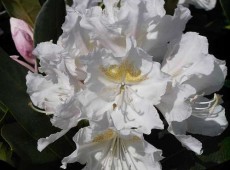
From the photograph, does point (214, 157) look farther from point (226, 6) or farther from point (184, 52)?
point (226, 6)

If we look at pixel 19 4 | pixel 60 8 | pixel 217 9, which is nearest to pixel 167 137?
pixel 60 8

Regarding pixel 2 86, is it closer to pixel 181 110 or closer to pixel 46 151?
pixel 46 151

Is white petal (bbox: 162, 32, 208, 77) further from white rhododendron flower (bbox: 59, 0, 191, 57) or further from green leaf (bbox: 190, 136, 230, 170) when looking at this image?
green leaf (bbox: 190, 136, 230, 170)

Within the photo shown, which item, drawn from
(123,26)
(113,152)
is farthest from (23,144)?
(123,26)

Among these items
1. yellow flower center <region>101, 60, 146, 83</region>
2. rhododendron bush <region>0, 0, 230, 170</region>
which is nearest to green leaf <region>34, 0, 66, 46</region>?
rhododendron bush <region>0, 0, 230, 170</region>

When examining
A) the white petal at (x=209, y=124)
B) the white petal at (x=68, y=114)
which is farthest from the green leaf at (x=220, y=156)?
the white petal at (x=68, y=114)
